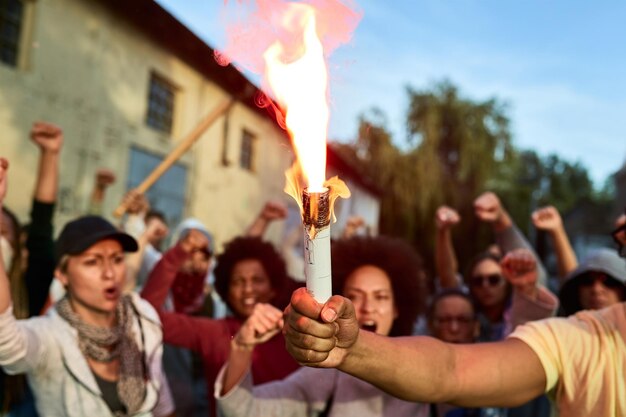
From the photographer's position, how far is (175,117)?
10.4 meters

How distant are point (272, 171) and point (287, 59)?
13.2 m

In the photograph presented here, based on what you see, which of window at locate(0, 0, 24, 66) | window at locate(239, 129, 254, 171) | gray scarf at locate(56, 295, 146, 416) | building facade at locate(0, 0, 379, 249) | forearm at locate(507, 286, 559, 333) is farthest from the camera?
window at locate(239, 129, 254, 171)

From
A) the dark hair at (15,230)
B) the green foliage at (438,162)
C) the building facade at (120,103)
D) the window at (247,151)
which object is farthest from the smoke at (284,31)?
the green foliage at (438,162)

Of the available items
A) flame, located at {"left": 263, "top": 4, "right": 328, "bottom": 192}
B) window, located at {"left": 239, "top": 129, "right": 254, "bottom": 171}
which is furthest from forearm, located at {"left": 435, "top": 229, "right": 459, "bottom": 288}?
window, located at {"left": 239, "top": 129, "right": 254, "bottom": 171}

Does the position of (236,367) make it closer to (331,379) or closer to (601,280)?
(331,379)

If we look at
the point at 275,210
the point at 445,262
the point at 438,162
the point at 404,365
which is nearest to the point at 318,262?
the point at 404,365

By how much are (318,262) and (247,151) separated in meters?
12.4

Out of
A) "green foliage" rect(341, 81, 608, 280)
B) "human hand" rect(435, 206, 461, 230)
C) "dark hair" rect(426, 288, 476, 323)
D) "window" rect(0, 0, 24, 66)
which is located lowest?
"dark hair" rect(426, 288, 476, 323)

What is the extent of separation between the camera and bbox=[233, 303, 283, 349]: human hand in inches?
90.7

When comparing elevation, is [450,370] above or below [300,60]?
below

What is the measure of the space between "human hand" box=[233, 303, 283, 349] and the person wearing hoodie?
5.85 feet

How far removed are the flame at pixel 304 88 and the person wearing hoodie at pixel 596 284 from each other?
7.37 feet

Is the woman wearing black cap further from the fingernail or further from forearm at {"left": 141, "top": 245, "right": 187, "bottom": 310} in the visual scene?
the fingernail

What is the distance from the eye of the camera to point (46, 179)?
10.5ft
